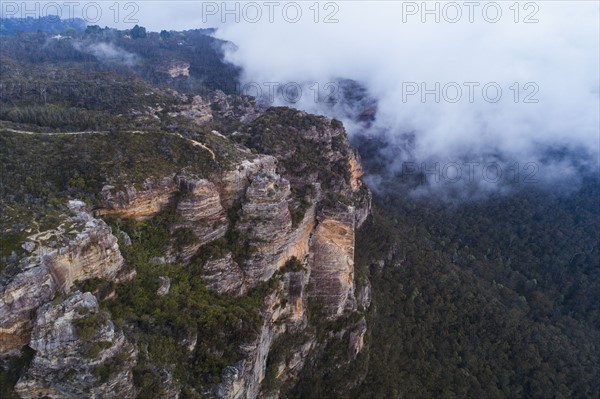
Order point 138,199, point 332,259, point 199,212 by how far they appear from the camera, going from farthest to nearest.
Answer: point 332,259
point 199,212
point 138,199

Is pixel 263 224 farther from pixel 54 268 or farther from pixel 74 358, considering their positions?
pixel 74 358

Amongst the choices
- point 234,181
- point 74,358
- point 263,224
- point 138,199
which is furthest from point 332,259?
point 74,358

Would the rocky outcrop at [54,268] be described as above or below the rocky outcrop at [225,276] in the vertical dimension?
above

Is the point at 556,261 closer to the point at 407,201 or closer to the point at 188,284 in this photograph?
the point at 407,201

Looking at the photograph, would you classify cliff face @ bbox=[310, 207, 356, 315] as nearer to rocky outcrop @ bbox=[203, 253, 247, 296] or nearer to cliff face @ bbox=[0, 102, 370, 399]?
cliff face @ bbox=[0, 102, 370, 399]

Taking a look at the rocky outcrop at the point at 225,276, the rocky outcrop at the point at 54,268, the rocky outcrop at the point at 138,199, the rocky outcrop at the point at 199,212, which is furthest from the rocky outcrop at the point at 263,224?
the rocky outcrop at the point at 54,268

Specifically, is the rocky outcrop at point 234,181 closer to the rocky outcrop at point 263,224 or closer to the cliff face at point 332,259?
the rocky outcrop at point 263,224
